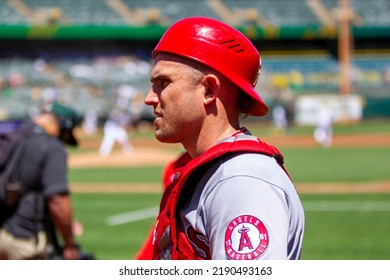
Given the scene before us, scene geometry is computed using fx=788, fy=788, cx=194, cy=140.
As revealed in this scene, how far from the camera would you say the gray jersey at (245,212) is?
2035mm

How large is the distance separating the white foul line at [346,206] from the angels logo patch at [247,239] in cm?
1162

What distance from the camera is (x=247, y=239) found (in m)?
2.04

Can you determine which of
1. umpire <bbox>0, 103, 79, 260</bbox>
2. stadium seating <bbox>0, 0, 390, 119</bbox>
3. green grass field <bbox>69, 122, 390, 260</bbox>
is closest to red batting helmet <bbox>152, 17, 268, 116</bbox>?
umpire <bbox>0, 103, 79, 260</bbox>

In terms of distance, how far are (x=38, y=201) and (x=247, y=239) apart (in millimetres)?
3850

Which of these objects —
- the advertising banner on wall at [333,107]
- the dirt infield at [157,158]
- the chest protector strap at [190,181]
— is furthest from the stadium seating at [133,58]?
the chest protector strap at [190,181]

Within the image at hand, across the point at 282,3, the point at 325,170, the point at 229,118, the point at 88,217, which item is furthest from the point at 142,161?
the point at 282,3

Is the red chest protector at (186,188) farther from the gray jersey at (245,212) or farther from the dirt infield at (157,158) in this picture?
the dirt infield at (157,158)

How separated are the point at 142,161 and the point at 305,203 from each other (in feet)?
37.5

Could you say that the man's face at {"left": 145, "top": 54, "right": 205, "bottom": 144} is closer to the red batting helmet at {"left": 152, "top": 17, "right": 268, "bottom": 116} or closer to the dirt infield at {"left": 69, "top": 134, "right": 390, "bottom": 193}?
the red batting helmet at {"left": 152, "top": 17, "right": 268, "bottom": 116}

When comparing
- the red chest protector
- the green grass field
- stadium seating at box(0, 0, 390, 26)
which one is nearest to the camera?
the red chest protector

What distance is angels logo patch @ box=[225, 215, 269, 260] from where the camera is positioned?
2027mm

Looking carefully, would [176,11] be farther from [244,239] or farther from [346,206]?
[244,239]

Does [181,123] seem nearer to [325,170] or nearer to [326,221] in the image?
[326,221]

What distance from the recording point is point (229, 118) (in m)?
2.42
